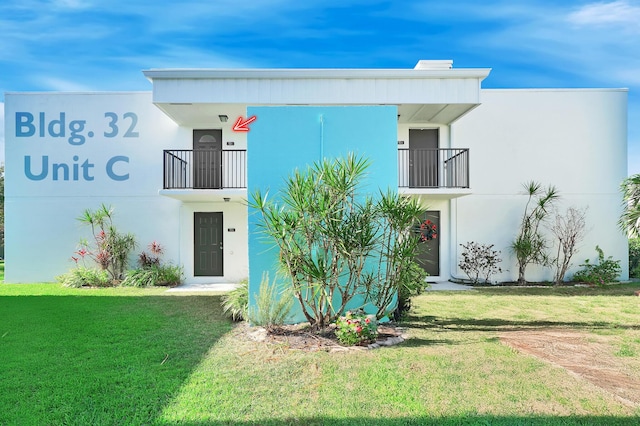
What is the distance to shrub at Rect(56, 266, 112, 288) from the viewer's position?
1331 cm

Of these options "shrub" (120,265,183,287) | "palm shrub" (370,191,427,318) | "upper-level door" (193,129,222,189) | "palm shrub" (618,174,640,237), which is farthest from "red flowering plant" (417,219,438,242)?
"shrub" (120,265,183,287)

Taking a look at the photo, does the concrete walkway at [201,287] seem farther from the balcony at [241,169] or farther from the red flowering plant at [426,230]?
the red flowering plant at [426,230]

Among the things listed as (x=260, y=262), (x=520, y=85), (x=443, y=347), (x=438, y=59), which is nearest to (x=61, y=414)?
(x=260, y=262)

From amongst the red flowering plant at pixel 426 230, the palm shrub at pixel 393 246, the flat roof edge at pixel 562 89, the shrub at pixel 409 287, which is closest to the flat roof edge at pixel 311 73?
the flat roof edge at pixel 562 89

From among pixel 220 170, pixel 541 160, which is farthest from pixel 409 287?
pixel 541 160

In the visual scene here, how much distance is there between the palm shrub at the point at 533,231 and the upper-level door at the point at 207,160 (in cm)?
944

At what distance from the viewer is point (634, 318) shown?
28.4ft

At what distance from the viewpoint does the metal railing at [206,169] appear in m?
13.9

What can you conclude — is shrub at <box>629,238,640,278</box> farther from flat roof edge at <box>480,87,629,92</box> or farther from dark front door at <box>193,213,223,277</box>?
dark front door at <box>193,213,223,277</box>

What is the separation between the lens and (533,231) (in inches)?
565

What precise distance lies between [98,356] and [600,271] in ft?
46.3

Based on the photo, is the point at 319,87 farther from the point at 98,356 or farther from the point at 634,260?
the point at 634,260

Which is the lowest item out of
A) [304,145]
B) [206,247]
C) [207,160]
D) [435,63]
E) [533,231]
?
[206,247]

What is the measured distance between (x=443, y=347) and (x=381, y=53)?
380 inches
